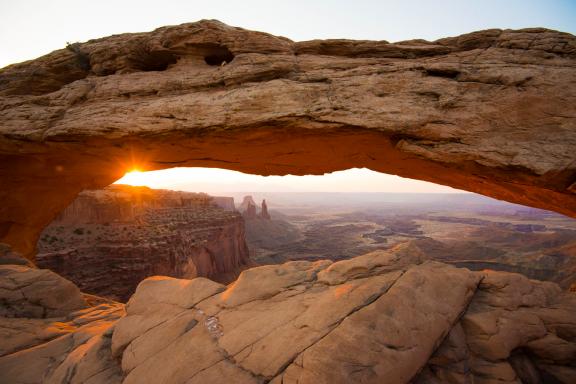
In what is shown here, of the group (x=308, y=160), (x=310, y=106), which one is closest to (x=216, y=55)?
(x=310, y=106)

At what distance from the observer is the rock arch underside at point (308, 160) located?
183 inches

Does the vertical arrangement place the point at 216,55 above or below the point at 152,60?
above

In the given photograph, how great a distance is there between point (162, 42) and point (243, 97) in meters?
3.51

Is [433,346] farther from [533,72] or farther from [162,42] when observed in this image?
[162,42]

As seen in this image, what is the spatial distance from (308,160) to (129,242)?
23819 millimetres

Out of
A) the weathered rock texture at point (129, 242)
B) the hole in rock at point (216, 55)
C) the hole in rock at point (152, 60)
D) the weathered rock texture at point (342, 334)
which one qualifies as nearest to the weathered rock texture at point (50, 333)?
the weathered rock texture at point (342, 334)

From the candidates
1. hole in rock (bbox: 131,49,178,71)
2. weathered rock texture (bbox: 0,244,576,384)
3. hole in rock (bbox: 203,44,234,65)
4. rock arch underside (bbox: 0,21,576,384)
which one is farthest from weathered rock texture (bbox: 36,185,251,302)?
hole in rock (bbox: 203,44,234,65)

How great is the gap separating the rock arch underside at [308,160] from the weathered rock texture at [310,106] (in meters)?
0.05

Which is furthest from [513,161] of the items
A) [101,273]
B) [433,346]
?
[101,273]

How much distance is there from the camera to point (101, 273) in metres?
23.7

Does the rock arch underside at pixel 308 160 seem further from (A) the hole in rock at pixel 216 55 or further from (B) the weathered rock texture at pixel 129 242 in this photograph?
(B) the weathered rock texture at pixel 129 242

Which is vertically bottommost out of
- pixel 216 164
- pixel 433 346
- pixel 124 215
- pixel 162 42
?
pixel 124 215

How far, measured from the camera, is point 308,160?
9.16 m

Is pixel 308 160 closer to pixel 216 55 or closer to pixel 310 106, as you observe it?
pixel 310 106
